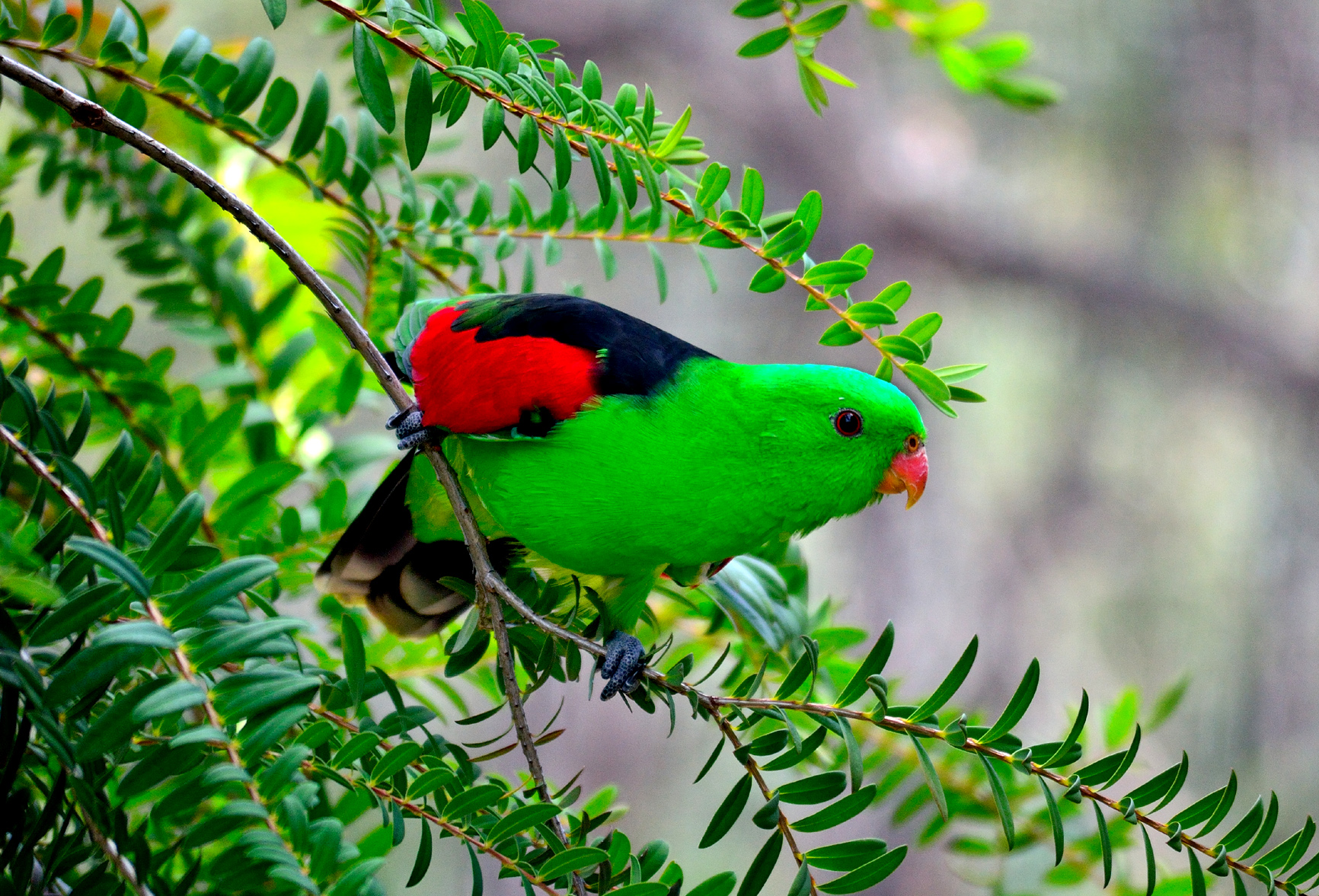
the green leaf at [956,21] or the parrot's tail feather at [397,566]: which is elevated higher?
the green leaf at [956,21]

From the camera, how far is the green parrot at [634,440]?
3.83 ft

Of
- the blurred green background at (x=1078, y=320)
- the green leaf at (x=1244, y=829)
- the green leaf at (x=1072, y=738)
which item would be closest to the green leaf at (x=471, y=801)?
the green leaf at (x=1072, y=738)

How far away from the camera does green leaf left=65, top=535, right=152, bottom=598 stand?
0.58 metres

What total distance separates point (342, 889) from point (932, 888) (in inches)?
163

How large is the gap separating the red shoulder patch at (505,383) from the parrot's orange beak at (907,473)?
0.40 m

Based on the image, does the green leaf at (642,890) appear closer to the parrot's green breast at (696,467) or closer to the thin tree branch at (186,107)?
the parrot's green breast at (696,467)

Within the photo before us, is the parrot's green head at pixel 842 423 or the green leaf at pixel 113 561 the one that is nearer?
the green leaf at pixel 113 561

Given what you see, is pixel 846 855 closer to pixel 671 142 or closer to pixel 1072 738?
pixel 1072 738

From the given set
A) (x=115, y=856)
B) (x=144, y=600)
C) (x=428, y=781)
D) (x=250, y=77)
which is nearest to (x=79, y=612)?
(x=144, y=600)

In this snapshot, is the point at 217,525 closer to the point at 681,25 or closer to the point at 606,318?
the point at 606,318

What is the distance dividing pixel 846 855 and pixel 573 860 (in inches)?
9.8

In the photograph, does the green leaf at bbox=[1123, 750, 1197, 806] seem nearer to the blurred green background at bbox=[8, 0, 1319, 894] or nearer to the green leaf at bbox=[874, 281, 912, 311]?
the green leaf at bbox=[874, 281, 912, 311]

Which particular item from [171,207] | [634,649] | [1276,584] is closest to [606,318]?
[634,649]

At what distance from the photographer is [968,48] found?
147cm
